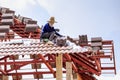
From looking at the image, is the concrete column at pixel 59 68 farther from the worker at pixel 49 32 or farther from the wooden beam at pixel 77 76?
the wooden beam at pixel 77 76

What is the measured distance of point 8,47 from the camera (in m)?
17.2

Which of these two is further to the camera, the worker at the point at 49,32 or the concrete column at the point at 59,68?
the worker at the point at 49,32

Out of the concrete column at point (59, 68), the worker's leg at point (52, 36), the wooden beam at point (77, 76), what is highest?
the worker's leg at point (52, 36)

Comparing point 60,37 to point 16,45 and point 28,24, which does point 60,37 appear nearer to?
point 16,45

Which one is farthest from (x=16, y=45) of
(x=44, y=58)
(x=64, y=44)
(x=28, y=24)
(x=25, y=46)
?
(x=28, y=24)

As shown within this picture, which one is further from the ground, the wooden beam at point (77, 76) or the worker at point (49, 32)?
the worker at point (49, 32)

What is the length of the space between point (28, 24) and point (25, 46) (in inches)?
432

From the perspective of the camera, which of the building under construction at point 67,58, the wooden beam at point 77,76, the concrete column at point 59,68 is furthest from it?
→ the wooden beam at point 77,76

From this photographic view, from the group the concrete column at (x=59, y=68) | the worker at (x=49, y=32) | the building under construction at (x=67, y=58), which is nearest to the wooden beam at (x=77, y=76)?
the building under construction at (x=67, y=58)

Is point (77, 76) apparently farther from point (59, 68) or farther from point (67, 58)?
point (59, 68)

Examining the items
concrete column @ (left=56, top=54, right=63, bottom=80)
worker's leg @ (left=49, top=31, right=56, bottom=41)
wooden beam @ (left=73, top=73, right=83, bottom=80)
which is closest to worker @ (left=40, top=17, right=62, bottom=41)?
worker's leg @ (left=49, top=31, right=56, bottom=41)

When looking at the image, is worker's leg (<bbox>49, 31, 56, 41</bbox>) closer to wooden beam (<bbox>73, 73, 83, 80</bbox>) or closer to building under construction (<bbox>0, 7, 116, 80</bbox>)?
building under construction (<bbox>0, 7, 116, 80</bbox>)

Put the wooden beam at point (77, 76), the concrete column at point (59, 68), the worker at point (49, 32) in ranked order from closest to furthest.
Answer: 1. the concrete column at point (59, 68)
2. the worker at point (49, 32)
3. the wooden beam at point (77, 76)

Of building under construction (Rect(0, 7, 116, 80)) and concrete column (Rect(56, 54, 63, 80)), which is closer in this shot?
concrete column (Rect(56, 54, 63, 80))
